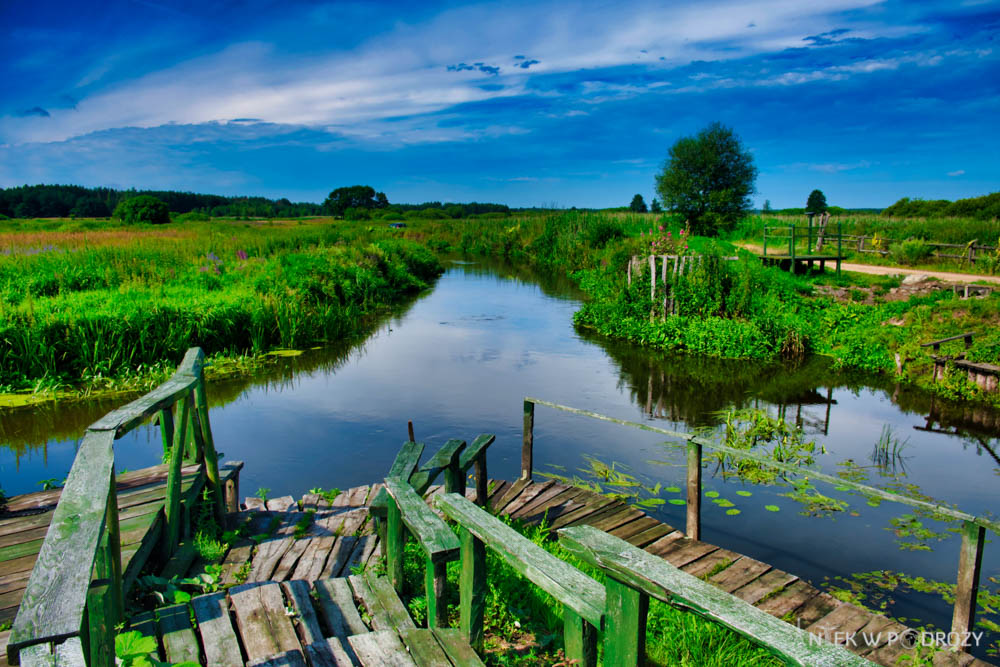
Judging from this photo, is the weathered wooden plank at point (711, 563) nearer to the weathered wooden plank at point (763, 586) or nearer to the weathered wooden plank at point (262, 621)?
the weathered wooden plank at point (763, 586)

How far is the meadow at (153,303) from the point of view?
36.8 feet

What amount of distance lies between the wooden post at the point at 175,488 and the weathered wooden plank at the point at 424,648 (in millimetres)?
2061

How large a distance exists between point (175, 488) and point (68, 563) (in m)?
2.59

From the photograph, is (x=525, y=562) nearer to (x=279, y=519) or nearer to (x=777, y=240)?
(x=279, y=519)

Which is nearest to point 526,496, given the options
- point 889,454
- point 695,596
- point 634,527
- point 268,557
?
point 634,527

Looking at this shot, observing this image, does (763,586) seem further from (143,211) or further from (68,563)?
(143,211)

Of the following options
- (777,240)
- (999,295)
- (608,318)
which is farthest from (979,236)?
(608,318)

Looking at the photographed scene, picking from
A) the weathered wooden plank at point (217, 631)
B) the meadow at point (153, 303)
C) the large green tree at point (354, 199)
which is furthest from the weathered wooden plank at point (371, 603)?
the large green tree at point (354, 199)

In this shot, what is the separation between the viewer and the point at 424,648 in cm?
280

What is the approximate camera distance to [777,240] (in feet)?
107

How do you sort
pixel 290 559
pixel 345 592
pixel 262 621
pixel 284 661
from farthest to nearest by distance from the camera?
pixel 290 559 < pixel 345 592 < pixel 262 621 < pixel 284 661

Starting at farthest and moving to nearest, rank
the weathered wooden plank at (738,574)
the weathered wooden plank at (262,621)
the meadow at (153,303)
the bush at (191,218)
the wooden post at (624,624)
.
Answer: the bush at (191,218) < the meadow at (153,303) < the weathered wooden plank at (738,574) < the weathered wooden plank at (262,621) < the wooden post at (624,624)

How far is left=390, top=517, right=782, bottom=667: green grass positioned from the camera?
11.3ft

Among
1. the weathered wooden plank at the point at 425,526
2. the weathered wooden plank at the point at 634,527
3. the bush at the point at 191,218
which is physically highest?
the bush at the point at 191,218
